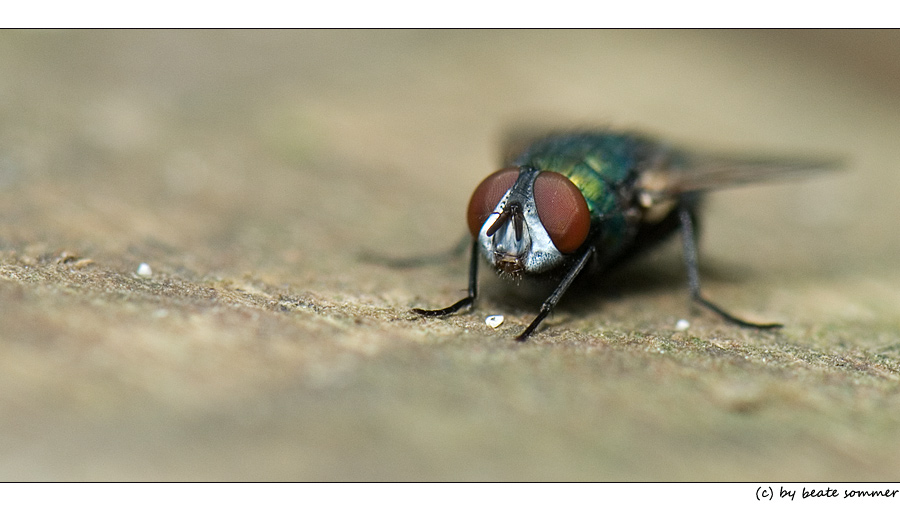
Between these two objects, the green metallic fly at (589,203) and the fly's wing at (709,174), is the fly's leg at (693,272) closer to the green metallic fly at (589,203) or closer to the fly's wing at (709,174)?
the green metallic fly at (589,203)

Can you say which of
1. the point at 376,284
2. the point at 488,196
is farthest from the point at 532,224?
the point at 376,284

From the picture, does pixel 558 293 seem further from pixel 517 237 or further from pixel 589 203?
pixel 589 203

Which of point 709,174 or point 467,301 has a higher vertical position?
point 709,174

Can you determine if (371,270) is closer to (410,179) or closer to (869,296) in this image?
(410,179)

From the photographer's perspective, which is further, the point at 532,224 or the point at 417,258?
the point at 417,258
